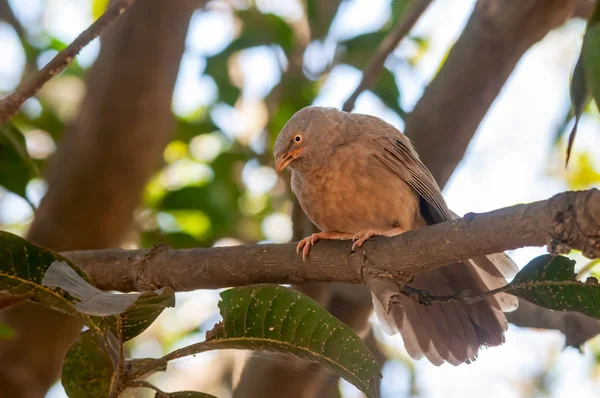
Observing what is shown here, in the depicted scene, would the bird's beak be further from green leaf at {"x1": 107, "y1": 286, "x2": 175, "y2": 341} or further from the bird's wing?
green leaf at {"x1": 107, "y1": 286, "x2": 175, "y2": 341}

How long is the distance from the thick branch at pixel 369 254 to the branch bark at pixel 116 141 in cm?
143

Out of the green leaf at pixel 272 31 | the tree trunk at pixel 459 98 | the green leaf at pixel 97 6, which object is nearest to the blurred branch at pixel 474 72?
the tree trunk at pixel 459 98

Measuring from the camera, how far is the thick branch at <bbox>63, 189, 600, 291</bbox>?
1746 millimetres

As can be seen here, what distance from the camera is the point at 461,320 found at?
10.4ft

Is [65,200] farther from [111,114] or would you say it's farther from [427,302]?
[427,302]

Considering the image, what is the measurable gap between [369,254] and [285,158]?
1.46m

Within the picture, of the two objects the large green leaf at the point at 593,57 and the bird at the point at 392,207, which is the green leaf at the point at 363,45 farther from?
the large green leaf at the point at 593,57

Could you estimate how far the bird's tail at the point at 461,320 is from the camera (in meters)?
3.09

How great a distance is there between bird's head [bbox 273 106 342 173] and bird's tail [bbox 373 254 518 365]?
863 millimetres

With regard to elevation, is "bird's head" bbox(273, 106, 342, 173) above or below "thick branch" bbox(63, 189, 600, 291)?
above

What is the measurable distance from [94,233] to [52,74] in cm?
210

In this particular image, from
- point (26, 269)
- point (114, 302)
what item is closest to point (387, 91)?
point (26, 269)

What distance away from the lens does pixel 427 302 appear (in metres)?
2.52

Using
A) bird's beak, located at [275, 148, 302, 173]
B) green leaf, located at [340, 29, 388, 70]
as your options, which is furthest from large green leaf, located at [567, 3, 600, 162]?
green leaf, located at [340, 29, 388, 70]
